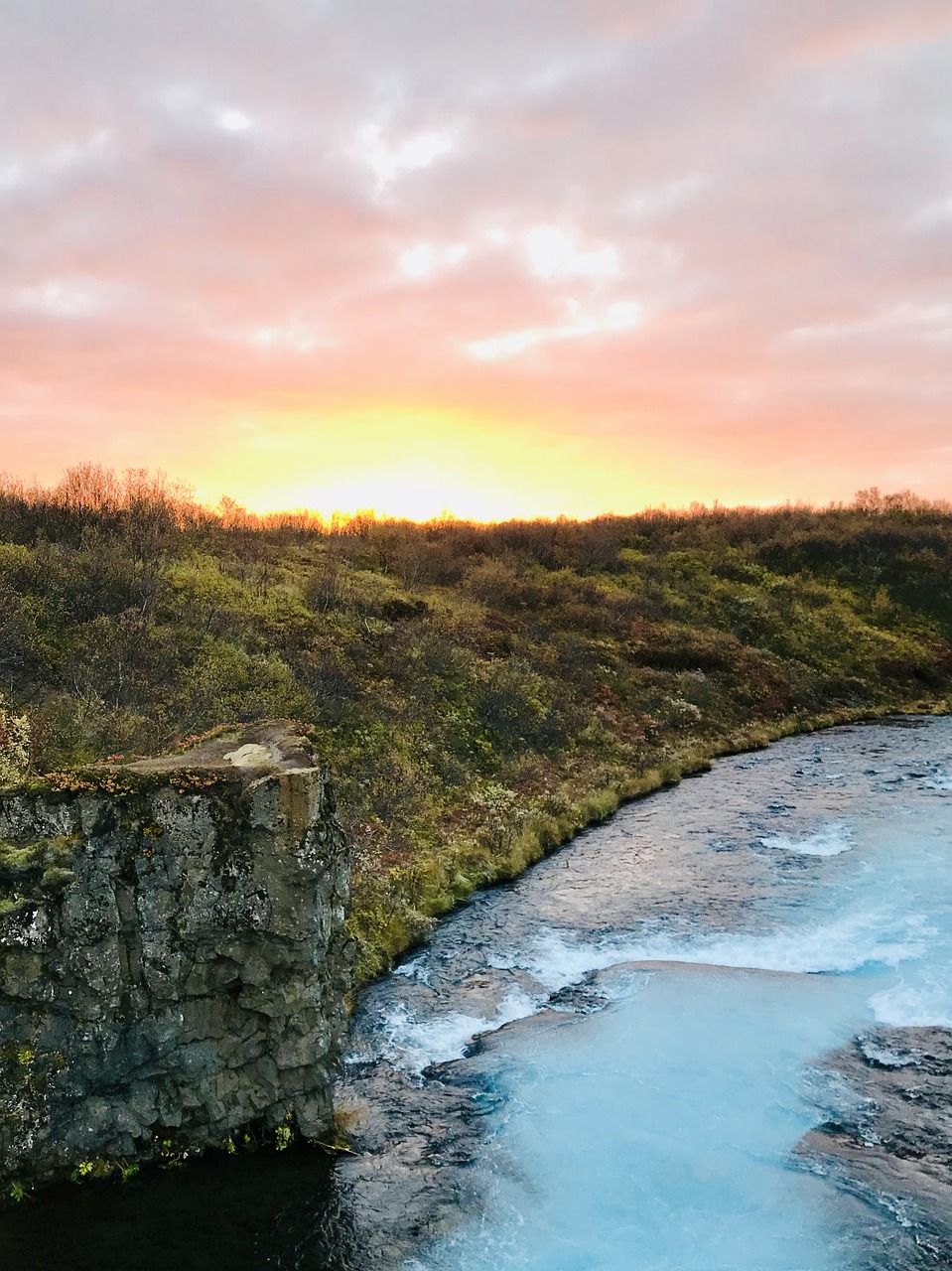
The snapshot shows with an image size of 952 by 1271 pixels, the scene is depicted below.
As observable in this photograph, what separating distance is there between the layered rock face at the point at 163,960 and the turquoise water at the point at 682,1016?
3.57 meters

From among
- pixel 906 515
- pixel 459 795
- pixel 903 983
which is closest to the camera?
pixel 903 983

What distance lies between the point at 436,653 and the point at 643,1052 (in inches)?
920

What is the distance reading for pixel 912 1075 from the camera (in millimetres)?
14031

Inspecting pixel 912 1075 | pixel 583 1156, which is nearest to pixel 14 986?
pixel 583 1156

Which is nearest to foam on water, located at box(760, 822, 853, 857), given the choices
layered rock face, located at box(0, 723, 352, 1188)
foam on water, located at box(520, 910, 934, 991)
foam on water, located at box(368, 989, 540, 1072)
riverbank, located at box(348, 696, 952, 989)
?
foam on water, located at box(520, 910, 934, 991)

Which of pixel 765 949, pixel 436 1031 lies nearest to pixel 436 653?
pixel 765 949

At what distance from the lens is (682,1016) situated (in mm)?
16078

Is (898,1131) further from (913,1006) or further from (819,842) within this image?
(819,842)

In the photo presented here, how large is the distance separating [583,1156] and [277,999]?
198 inches

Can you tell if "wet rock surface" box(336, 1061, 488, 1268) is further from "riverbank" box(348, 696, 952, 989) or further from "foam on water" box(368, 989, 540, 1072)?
"riverbank" box(348, 696, 952, 989)

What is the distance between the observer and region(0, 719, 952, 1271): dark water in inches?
423

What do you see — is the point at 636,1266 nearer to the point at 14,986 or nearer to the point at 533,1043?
the point at 533,1043

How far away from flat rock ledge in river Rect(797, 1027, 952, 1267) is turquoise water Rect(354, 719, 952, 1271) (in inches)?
10.6

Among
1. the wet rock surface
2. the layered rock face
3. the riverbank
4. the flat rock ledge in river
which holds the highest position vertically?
the layered rock face
